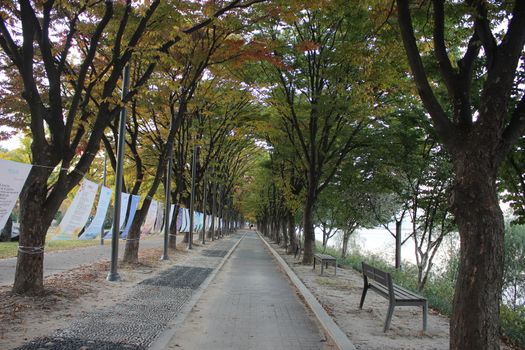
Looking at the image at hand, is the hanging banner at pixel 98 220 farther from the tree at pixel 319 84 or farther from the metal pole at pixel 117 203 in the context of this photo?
the tree at pixel 319 84

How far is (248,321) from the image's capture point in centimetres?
783

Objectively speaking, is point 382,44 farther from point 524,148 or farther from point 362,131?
point 362,131

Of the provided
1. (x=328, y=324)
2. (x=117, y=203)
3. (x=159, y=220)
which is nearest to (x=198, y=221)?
(x=159, y=220)

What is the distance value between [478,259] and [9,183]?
20.5 feet

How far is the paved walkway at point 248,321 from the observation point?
640 cm

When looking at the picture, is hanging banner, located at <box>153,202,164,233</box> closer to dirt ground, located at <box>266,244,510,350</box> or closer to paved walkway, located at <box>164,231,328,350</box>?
paved walkway, located at <box>164,231,328,350</box>

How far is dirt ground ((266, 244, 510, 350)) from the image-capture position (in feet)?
21.5

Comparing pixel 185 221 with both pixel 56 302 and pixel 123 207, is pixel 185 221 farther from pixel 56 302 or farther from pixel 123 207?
pixel 56 302

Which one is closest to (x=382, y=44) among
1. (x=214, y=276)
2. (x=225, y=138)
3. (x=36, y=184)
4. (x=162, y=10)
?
(x=162, y=10)

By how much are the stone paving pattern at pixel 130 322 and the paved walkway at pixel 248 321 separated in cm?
38

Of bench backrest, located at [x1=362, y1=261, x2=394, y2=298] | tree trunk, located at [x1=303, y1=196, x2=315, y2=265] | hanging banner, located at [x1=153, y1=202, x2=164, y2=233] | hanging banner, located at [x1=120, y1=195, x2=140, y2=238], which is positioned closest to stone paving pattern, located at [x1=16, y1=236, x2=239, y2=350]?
hanging banner, located at [x1=120, y1=195, x2=140, y2=238]

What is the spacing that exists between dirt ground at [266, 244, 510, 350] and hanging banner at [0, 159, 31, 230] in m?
5.35

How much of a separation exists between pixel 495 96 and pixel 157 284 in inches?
347

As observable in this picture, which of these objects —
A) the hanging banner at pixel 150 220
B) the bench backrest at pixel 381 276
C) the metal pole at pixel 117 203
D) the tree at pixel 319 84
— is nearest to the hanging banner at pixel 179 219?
the hanging banner at pixel 150 220
